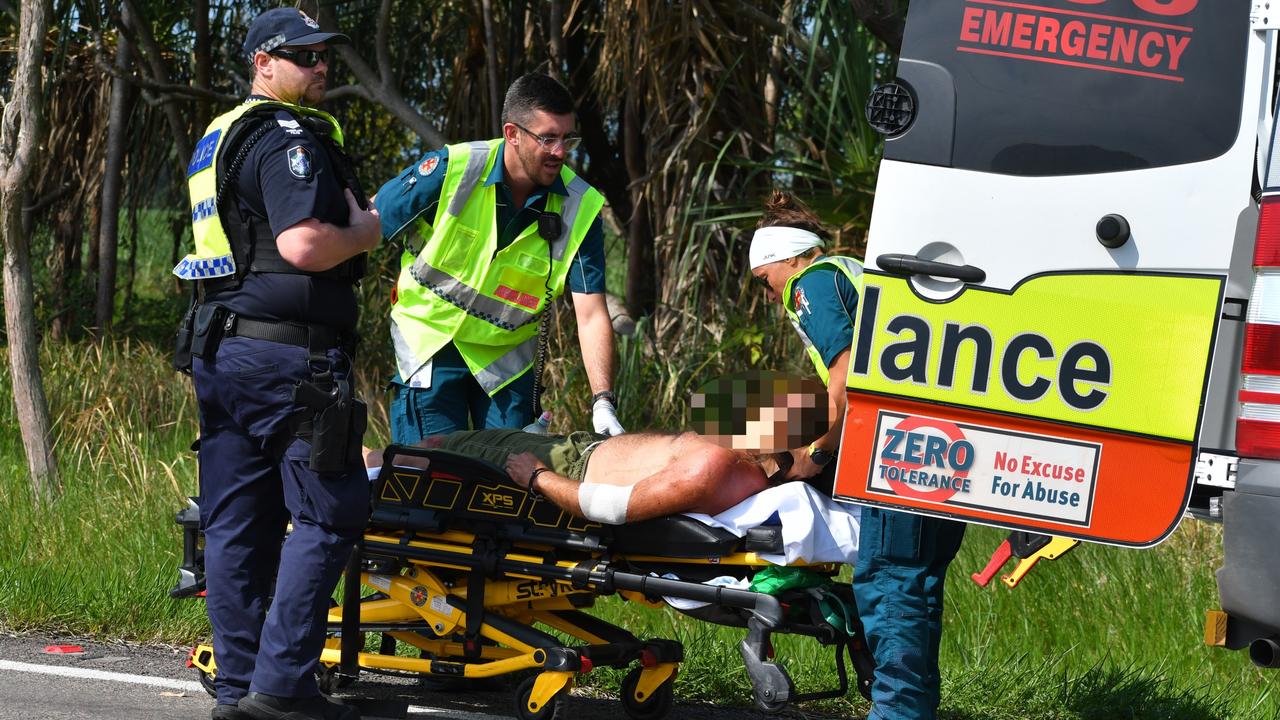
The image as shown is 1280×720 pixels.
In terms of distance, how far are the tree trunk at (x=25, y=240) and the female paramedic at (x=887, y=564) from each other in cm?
457

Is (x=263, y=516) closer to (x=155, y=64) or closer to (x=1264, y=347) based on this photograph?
(x=1264, y=347)

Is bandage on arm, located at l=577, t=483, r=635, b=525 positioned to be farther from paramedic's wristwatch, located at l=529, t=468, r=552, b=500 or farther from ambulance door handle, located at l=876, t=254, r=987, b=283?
ambulance door handle, located at l=876, t=254, r=987, b=283

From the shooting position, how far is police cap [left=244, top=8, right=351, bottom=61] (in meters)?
4.08

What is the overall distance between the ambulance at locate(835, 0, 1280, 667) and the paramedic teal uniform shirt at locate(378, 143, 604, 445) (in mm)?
2039

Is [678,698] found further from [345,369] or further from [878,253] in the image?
[878,253]

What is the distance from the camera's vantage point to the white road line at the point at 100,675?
480cm

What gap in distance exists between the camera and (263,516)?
168 inches

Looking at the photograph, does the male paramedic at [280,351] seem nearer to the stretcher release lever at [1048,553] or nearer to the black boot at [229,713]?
the black boot at [229,713]

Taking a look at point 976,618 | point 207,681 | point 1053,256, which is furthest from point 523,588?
point 976,618

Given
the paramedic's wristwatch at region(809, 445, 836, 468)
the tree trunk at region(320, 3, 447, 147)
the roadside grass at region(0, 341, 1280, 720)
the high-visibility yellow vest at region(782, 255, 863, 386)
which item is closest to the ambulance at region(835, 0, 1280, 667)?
the high-visibility yellow vest at region(782, 255, 863, 386)

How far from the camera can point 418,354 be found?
509 centimetres

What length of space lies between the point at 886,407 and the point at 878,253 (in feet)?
1.16

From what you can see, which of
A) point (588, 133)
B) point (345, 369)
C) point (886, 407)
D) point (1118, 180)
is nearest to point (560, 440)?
point (345, 369)

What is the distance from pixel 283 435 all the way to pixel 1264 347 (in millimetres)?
2550
